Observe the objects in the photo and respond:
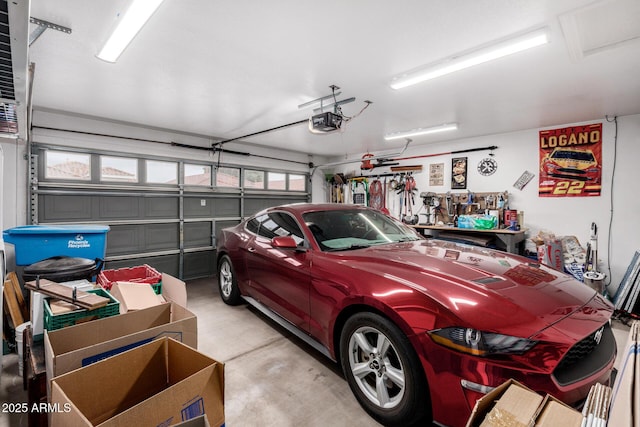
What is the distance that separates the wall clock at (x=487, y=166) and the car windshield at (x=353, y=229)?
11.1 feet

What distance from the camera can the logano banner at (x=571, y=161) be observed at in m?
4.25

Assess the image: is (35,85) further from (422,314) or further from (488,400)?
(488,400)

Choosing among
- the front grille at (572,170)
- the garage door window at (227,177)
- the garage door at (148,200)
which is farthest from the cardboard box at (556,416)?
the garage door window at (227,177)

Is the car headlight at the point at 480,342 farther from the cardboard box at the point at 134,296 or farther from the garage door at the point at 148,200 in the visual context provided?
the garage door at the point at 148,200

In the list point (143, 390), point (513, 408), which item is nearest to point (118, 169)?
point (143, 390)

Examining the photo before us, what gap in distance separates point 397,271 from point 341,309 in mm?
471

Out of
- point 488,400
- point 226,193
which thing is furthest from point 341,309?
point 226,193

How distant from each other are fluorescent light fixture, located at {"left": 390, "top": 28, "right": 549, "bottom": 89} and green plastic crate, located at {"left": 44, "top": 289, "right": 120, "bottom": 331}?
3.08 meters

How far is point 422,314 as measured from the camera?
1479 mm

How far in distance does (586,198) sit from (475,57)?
3670mm

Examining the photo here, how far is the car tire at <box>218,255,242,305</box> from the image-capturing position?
141 inches

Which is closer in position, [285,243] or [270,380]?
[270,380]

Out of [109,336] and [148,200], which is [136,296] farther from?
[148,200]

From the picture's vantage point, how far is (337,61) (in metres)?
2.49
